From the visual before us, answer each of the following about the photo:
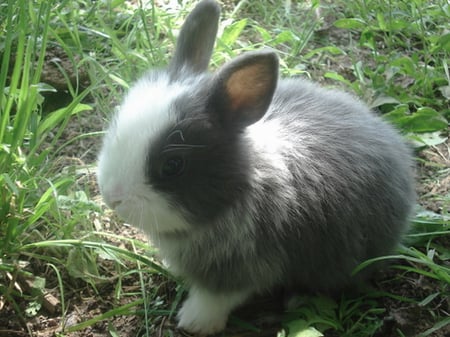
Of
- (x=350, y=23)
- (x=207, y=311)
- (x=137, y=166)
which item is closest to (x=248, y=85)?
(x=137, y=166)

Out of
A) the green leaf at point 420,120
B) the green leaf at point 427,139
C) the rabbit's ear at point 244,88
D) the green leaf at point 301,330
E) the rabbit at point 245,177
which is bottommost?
the green leaf at point 301,330

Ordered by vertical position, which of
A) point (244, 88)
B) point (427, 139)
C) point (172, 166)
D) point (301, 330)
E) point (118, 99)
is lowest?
point (301, 330)

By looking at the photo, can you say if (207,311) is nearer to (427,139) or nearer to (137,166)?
(137,166)

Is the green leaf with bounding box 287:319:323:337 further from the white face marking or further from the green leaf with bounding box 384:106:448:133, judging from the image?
the green leaf with bounding box 384:106:448:133

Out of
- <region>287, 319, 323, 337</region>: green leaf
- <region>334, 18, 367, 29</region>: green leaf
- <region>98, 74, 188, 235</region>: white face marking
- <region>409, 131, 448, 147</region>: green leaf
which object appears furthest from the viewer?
<region>334, 18, 367, 29</region>: green leaf

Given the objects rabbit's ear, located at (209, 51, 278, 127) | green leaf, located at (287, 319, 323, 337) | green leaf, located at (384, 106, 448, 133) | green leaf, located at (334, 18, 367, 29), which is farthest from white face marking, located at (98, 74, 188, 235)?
green leaf, located at (334, 18, 367, 29)

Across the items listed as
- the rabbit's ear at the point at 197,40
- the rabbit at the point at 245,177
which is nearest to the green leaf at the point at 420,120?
the rabbit at the point at 245,177

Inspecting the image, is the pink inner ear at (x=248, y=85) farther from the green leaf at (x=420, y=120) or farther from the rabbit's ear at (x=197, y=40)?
the green leaf at (x=420, y=120)
